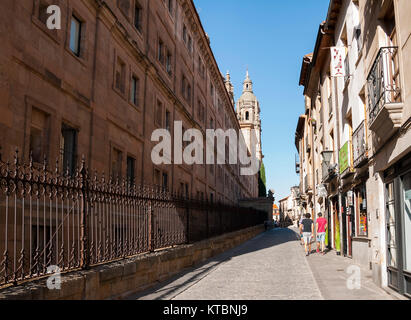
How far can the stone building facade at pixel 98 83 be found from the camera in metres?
10.0

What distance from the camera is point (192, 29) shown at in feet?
99.0

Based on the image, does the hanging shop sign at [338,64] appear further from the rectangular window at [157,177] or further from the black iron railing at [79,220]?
the rectangular window at [157,177]

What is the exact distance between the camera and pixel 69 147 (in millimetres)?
12758

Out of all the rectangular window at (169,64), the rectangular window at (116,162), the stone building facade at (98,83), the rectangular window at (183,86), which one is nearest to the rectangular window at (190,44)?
the stone building facade at (98,83)

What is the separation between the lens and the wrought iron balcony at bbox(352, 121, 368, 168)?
11.8m

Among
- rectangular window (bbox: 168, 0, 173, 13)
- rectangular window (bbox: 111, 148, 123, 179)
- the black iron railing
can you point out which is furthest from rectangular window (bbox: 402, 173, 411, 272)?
rectangular window (bbox: 168, 0, 173, 13)

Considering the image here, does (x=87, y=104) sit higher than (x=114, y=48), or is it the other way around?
(x=114, y=48)

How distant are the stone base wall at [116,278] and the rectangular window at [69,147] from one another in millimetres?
3728

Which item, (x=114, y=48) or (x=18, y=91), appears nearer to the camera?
(x=18, y=91)

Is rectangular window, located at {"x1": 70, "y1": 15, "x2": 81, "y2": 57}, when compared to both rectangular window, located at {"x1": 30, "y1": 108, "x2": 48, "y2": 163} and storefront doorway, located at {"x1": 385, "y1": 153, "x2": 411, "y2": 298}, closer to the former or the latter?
rectangular window, located at {"x1": 30, "y1": 108, "x2": 48, "y2": 163}

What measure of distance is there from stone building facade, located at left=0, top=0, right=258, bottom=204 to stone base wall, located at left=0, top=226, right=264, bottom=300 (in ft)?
9.79
